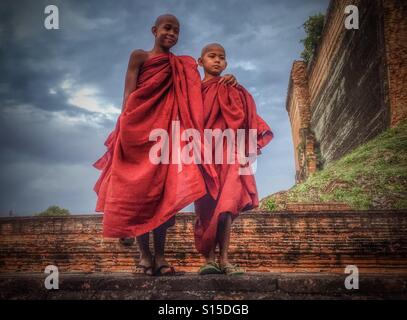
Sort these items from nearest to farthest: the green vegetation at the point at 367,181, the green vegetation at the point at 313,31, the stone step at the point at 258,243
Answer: the stone step at the point at 258,243 → the green vegetation at the point at 367,181 → the green vegetation at the point at 313,31

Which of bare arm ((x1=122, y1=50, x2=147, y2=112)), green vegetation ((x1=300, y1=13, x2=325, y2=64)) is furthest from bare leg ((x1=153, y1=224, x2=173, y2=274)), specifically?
green vegetation ((x1=300, y1=13, x2=325, y2=64))

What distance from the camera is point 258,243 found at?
5648 mm

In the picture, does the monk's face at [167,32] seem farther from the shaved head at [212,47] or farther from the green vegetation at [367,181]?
the green vegetation at [367,181]

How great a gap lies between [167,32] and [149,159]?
0.92 m

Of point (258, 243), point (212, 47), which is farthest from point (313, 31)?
point (212, 47)

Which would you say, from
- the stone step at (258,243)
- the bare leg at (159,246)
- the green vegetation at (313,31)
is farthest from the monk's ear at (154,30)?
the green vegetation at (313,31)

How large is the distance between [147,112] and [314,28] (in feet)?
45.5

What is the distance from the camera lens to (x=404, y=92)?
25.9ft

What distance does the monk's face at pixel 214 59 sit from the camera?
2.75 meters

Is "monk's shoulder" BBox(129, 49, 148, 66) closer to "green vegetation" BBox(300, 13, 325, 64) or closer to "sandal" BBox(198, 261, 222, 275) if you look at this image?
"sandal" BBox(198, 261, 222, 275)

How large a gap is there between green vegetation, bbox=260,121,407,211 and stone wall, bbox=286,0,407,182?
82 cm

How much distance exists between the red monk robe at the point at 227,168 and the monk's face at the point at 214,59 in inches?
3.2

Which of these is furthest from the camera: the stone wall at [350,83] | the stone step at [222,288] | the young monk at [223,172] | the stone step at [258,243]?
the stone wall at [350,83]

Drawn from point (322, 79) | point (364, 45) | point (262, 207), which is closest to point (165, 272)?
point (262, 207)
